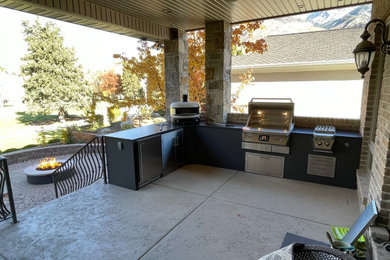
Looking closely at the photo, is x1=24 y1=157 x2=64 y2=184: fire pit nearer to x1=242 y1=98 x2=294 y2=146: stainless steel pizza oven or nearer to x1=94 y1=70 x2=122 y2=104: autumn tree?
x1=242 y1=98 x2=294 y2=146: stainless steel pizza oven

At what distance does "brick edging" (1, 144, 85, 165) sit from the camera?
286 inches

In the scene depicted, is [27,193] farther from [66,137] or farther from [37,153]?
[66,137]

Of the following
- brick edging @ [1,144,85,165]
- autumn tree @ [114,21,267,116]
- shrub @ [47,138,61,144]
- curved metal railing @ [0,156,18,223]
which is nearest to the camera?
curved metal railing @ [0,156,18,223]

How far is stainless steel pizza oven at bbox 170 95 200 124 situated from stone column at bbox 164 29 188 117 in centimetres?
81

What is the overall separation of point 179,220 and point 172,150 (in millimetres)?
1673

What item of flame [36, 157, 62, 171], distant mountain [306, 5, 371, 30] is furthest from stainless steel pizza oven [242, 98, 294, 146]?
distant mountain [306, 5, 371, 30]

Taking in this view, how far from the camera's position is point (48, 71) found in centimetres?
1152

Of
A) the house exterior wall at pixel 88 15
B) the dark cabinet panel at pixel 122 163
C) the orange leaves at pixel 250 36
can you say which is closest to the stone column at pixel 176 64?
the house exterior wall at pixel 88 15

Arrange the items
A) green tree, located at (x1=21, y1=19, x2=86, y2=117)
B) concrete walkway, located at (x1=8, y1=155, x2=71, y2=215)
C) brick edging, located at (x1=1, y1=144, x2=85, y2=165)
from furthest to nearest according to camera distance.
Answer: green tree, located at (x1=21, y1=19, x2=86, y2=117) → brick edging, located at (x1=1, y1=144, x2=85, y2=165) → concrete walkway, located at (x1=8, y1=155, x2=71, y2=215)

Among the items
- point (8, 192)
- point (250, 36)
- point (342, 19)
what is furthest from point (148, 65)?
point (342, 19)

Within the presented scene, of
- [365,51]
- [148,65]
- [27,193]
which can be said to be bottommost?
[27,193]

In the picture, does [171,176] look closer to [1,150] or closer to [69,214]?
[69,214]

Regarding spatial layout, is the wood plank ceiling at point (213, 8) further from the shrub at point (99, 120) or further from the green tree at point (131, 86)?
the green tree at point (131, 86)

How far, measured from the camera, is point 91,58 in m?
13.7
